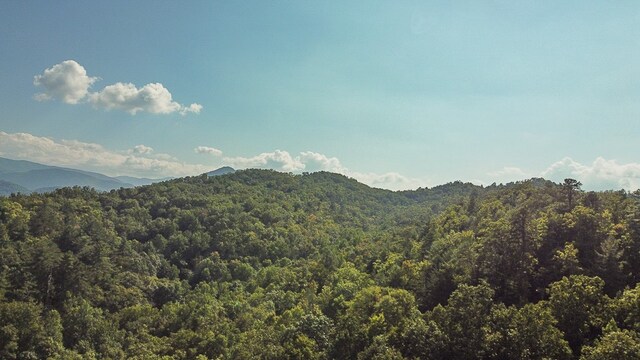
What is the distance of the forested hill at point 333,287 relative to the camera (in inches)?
1678

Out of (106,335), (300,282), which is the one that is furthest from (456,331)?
(300,282)

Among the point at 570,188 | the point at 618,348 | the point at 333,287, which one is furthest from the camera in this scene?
the point at 333,287

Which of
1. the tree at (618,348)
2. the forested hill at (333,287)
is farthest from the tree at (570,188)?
the tree at (618,348)

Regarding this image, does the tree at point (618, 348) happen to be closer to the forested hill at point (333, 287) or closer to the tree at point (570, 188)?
the forested hill at point (333, 287)

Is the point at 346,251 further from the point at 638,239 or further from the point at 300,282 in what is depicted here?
the point at 638,239

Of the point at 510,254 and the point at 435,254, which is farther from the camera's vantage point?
the point at 435,254

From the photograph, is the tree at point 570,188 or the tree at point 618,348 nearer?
the tree at point 618,348

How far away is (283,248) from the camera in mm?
153375

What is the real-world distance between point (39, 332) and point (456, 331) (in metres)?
63.1

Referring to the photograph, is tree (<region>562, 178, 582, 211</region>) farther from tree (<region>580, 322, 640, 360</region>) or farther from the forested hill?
tree (<region>580, 322, 640, 360</region>)

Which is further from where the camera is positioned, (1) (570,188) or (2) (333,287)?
(2) (333,287)

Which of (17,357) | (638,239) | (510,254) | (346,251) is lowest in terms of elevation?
(17,357)

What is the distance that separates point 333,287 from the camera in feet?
306

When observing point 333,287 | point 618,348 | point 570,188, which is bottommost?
point 333,287
